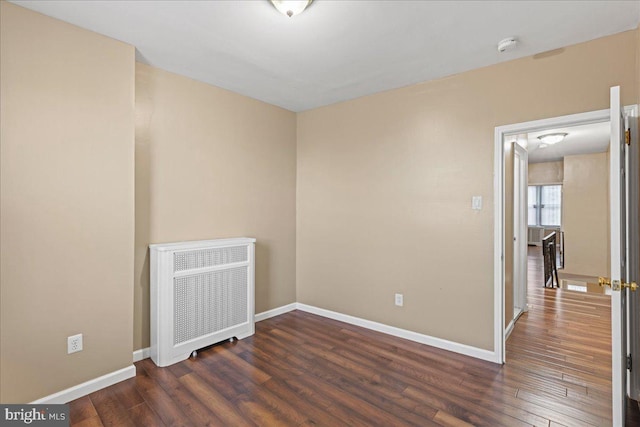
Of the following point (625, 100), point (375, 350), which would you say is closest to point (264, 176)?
point (375, 350)

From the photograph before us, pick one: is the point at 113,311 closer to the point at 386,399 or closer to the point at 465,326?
the point at 386,399

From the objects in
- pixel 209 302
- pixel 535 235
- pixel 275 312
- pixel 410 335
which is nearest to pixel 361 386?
pixel 410 335

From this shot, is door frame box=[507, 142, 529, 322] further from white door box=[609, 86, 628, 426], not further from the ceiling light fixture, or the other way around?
white door box=[609, 86, 628, 426]

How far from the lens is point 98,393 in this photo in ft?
7.29

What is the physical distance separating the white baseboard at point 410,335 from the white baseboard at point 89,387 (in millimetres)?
2094

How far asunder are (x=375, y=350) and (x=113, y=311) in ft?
7.33

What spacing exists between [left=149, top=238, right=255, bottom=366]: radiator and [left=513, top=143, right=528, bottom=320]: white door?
10.5 feet

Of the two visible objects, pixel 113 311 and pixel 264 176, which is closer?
pixel 113 311

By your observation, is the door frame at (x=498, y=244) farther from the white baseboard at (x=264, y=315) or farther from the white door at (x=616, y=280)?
the white baseboard at (x=264, y=315)

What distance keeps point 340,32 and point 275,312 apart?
3103 millimetres

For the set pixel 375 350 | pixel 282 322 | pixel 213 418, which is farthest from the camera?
pixel 282 322

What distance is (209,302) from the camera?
9.52 ft

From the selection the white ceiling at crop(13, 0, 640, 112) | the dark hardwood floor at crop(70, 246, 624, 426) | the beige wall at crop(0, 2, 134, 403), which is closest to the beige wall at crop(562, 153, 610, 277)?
the dark hardwood floor at crop(70, 246, 624, 426)

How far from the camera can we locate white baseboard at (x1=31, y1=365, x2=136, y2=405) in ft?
6.79
